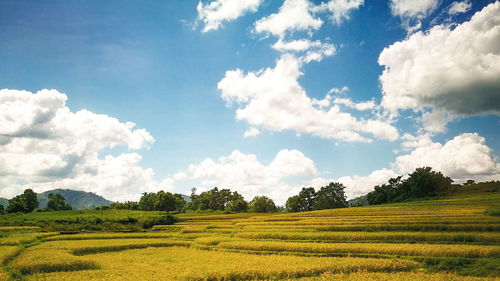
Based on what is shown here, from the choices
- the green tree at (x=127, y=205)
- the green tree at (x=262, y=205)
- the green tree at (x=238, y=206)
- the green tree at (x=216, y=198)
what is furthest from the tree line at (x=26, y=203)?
the green tree at (x=262, y=205)

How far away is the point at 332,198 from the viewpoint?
12394 centimetres

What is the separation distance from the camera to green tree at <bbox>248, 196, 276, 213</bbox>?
134250mm

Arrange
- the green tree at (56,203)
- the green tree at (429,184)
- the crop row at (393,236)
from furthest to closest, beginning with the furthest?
the green tree at (56,203) → the green tree at (429,184) → the crop row at (393,236)

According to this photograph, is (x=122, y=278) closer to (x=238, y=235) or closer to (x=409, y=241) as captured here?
(x=238, y=235)

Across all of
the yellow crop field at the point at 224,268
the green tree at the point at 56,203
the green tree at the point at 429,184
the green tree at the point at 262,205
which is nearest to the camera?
the yellow crop field at the point at 224,268

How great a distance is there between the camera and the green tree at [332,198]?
12306 centimetres

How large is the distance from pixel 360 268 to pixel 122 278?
65.8 ft

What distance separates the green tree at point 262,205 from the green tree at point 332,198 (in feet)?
76.6

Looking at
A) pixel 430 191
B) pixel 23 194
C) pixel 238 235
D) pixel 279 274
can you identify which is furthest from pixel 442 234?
pixel 23 194

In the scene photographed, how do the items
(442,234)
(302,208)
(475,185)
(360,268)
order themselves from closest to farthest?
1. (360,268)
2. (442,234)
3. (475,185)
4. (302,208)

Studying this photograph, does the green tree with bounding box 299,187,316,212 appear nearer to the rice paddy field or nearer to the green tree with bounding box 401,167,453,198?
the green tree with bounding box 401,167,453,198

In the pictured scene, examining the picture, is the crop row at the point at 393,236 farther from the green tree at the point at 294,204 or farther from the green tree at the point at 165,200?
the green tree at the point at 294,204

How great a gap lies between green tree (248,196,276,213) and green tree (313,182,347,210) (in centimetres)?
2334

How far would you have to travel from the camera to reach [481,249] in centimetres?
2634
